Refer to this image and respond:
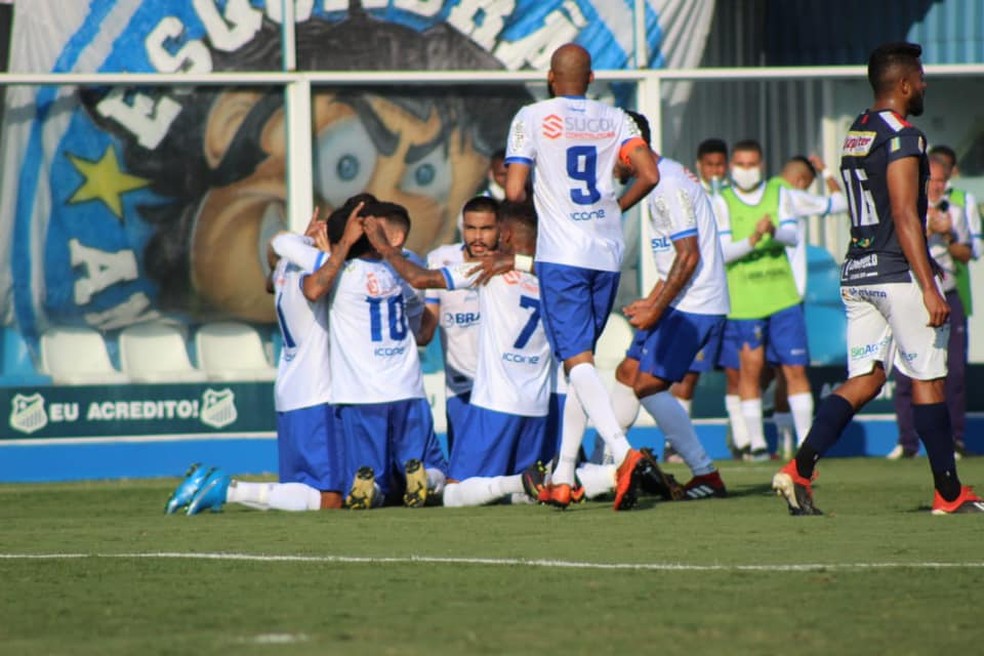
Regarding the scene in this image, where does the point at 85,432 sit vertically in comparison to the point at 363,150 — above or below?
below

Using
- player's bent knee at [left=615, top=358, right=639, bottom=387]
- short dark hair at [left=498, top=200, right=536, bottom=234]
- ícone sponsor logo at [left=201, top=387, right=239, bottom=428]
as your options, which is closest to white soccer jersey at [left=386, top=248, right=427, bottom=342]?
short dark hair at [left=498, top=200, right=536, bottom=234]

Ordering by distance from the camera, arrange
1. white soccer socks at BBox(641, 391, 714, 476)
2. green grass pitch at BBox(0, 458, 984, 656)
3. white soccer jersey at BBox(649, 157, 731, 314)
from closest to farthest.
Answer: green grass pitch at BBox(0, 458, 984, 656) < white soccer jersey at BBox(649, 157, 731, 314) < white soccer socks at BBox(641, 391, 714, 476)

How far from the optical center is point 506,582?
20.0ft

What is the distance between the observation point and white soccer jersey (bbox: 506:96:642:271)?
8.92m

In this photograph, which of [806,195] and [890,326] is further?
[806,195]

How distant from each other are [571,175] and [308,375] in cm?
219

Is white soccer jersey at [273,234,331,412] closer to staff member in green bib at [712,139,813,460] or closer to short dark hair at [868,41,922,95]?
short dark hair at [868,41,922,95]

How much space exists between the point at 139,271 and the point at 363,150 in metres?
1.98

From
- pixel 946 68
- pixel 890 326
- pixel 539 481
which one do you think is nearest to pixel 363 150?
pixel 946 68

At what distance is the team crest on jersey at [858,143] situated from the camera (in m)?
8.06

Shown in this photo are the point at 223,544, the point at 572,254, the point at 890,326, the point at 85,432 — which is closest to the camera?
the point at 223,544

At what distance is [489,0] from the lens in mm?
15188

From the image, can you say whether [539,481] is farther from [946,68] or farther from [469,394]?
[946,68]

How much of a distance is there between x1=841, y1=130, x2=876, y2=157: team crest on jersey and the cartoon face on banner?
7.22 meters
